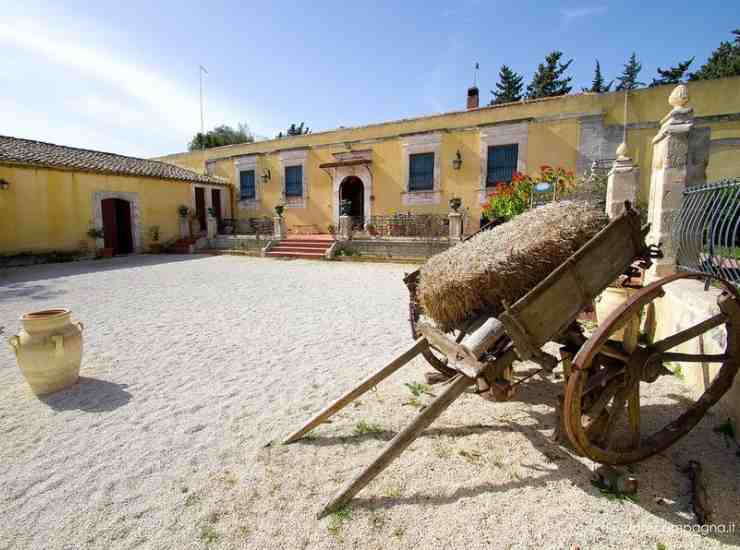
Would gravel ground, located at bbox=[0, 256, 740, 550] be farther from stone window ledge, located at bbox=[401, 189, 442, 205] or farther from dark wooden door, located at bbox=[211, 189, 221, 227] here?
dark wooden door, located at bbox=[211, 189, 221, 227]

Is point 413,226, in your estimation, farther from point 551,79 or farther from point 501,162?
point 551,79

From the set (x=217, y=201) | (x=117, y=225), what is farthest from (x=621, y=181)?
(x=217, y=201)

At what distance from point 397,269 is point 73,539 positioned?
30.7ft

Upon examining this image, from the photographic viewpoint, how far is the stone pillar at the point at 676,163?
148 inches

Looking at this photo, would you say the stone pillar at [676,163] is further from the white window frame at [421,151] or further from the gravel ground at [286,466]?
the white window frame at [421,151]

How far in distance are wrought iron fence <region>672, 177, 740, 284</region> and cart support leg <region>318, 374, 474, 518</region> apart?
258cm

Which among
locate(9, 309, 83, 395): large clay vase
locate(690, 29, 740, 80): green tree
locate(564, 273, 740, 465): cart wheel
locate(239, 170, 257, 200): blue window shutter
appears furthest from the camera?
locate(690, 29, 740, 80): green tree

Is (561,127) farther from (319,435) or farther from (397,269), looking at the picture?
(319,435)

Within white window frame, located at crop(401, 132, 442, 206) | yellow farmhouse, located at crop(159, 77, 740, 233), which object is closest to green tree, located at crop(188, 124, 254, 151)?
yellow farmhouse, located at crop(159, 77, 740, 233)

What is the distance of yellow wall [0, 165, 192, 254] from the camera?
1177 cm

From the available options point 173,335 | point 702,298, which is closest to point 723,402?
point 702,298

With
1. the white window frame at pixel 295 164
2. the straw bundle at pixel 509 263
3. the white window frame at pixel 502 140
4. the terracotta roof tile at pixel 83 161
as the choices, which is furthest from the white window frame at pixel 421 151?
the straw bundle at pixel 509 263

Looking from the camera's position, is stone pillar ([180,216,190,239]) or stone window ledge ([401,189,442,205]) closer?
stone window ledge ([401,189,442,205])

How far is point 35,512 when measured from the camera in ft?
6.12
